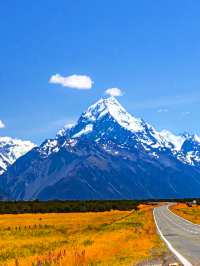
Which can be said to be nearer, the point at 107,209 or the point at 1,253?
the point at 1,253

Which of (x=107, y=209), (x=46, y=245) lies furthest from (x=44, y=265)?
(x=107, y=209)

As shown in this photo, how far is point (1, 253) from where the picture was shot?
23.8 meters

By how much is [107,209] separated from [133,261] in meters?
101

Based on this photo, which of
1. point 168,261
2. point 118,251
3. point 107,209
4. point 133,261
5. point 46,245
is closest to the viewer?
point 168,261

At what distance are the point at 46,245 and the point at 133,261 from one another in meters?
12.5

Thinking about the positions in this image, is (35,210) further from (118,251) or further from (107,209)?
(118,251)

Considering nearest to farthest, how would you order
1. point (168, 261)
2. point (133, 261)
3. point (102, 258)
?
point (168, 261) → point (133, 261) → point (102, 258)

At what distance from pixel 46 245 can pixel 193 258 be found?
48.8 feet

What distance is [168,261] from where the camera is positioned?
52.3ft

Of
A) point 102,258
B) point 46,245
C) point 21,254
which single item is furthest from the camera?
point 46,245

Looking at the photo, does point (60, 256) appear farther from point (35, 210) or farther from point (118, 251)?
point (35, 210)

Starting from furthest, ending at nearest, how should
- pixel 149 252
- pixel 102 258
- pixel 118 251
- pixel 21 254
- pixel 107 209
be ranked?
pixel 107 209 < pixel 21 254 < pixel 118 251 < pixel 149 252 < pixel 102 258

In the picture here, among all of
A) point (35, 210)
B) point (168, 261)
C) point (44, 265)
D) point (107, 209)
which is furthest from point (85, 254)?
point (107, 209)

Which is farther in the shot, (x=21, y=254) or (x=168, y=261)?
(x=21, y=254)
